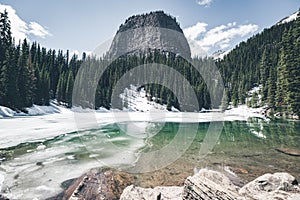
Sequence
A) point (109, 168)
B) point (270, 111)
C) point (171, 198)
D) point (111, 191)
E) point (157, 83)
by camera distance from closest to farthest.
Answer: point (171, 198)
point (111, 191)
point (109, 168)
point (270, 111)
point (157, 83)

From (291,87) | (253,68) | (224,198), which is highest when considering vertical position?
(253,68)

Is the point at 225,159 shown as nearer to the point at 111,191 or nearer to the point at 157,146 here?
the point at 157,146

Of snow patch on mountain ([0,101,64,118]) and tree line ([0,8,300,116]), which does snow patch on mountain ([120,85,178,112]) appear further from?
snow patch on mountain ([0,101,64,118])

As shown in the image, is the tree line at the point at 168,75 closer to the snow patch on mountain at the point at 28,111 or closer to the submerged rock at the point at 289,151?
the snow patch on mountain at the point at 28,111

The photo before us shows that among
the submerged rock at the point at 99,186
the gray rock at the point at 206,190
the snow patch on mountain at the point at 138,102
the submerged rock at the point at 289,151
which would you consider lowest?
the submerged rock at the point at 99,186

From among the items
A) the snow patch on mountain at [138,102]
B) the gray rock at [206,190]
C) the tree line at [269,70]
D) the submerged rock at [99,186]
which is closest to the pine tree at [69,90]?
the snow patch on mountain at [138,102]

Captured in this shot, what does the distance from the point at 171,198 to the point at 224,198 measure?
9.42ft

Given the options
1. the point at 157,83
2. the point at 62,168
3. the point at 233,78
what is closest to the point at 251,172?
the point at 62,168

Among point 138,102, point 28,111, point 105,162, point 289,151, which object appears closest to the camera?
point 105,162

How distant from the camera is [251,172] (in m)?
10.8

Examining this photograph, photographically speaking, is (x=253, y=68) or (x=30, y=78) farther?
(x=253, y=68)

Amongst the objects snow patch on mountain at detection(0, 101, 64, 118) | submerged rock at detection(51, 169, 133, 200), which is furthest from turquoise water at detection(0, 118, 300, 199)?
snow patch on mountain at detection(0, 101, 64, 118)

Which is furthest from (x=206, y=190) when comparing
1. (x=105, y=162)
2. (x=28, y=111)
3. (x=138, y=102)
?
(x=138, y=102)

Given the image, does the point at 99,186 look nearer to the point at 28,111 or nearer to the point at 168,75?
the point at 28,111
